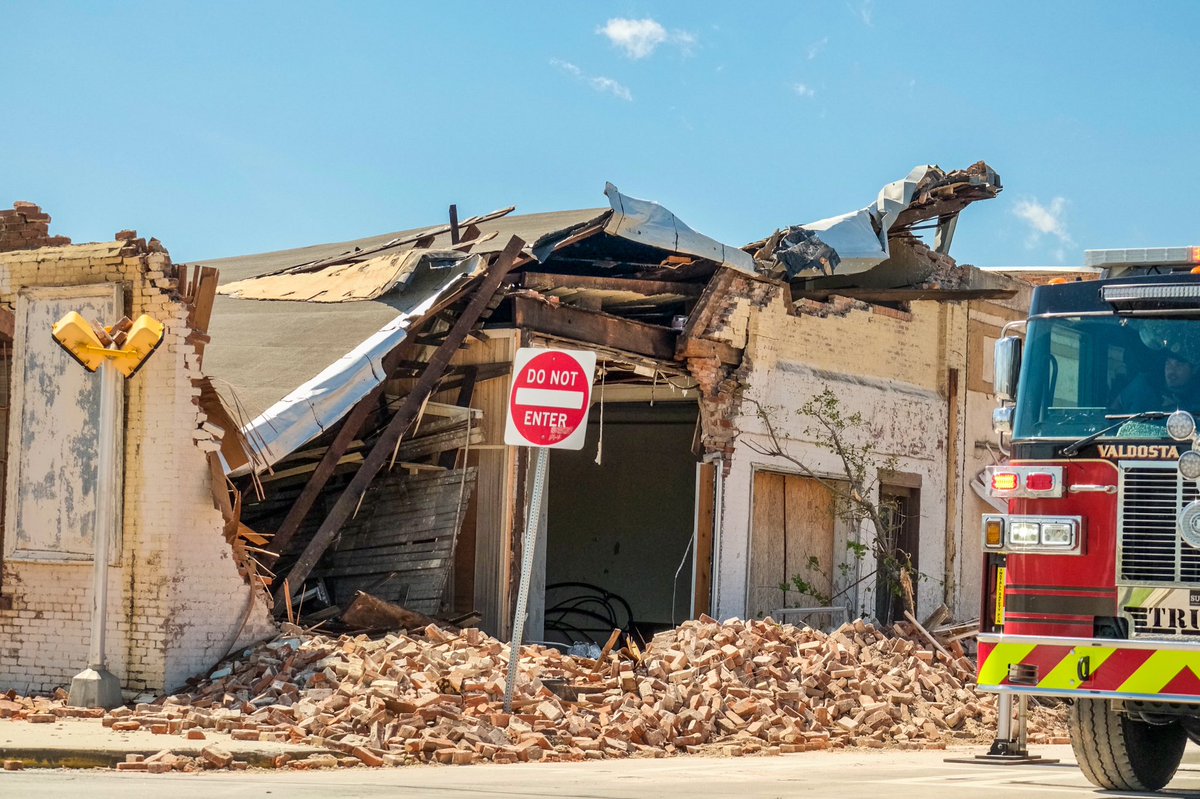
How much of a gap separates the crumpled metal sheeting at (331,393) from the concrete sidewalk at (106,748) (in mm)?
3573

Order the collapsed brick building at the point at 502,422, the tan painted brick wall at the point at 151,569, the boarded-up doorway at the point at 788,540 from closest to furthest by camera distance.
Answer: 1. the tan painted brick wall at the point at 151,569
2. the collapsed brick building at the point at 502,422
3. the boarded-up doorway at the point at 788,540

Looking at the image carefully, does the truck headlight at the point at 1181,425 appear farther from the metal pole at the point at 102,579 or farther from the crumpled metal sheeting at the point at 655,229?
the crumpled metal sheeting at the point at 655,229

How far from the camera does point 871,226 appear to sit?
19.6m

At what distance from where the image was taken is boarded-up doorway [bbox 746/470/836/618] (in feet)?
61.2

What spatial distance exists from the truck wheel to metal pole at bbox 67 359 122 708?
7.39m

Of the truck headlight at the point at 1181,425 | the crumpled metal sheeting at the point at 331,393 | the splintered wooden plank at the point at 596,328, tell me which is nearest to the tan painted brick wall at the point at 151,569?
the crumpled metal sheeting at the point at 331,393

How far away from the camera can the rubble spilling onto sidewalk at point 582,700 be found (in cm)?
1081

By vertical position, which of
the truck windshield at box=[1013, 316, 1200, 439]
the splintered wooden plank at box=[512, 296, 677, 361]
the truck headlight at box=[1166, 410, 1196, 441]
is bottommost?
the truck headlight at box=[1166, 410, 1196, 441]

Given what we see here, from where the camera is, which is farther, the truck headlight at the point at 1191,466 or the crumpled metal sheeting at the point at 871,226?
the crumpled metal sheeting at the point at 871,226

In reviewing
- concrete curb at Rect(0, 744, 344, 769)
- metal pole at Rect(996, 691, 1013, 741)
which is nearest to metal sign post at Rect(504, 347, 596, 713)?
concrete curb at Rect(0, 744, 344, 769)

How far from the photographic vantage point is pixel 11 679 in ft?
45.0

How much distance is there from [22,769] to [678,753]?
15.0ft

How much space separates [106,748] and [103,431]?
3.41 metres

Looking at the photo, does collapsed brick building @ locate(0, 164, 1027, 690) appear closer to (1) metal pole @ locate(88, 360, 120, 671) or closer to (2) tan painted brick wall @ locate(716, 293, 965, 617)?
(2) tan painted brick wall @ locate(716, 293, 965, 617)
